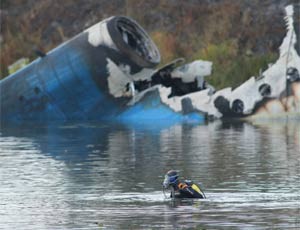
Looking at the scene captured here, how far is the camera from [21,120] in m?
52.2

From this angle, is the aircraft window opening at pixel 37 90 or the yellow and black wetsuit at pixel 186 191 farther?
the aircraft window opening at pixel 37 90

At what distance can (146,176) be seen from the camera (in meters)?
27.8

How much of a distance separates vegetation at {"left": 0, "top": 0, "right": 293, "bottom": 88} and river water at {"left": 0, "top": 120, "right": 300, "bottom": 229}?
1277 centimetres

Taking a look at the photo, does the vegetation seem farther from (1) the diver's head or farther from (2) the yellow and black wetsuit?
(1) the diver's head

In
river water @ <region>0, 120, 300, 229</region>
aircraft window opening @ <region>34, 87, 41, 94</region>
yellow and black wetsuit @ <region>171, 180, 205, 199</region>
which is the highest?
aircraft window opening @ <region>34, 87, 41, 94</region>

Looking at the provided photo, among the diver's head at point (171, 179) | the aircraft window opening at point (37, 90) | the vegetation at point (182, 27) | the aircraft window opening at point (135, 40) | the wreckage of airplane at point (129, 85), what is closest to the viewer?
the diver's head at point (171, 179)

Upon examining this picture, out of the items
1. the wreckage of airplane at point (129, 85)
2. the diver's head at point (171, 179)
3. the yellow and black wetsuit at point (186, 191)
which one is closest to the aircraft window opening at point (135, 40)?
the wreckage of airplane at point (129, 85)

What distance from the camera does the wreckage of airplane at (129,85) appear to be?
48969mm

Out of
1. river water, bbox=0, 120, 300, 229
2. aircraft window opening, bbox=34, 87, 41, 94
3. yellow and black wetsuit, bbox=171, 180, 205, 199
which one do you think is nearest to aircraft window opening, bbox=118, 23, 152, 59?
aircraft window opening, bbox=34, 87, 41, 94

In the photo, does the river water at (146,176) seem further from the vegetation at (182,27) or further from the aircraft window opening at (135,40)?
the vegetation at (182,27)

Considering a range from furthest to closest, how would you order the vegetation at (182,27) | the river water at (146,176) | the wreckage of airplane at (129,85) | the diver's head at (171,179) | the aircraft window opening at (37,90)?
the vegetation at (182,27) → the aircraft window opening at (37,90) → the wreckage of airplane at (129,85) → the diver's head at (171,179) → the river water at (146,176)

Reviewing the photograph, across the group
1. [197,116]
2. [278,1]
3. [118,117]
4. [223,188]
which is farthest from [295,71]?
[223,188]

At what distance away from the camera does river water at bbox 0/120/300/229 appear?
2004cm

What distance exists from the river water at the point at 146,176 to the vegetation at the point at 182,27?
12.8 metres
